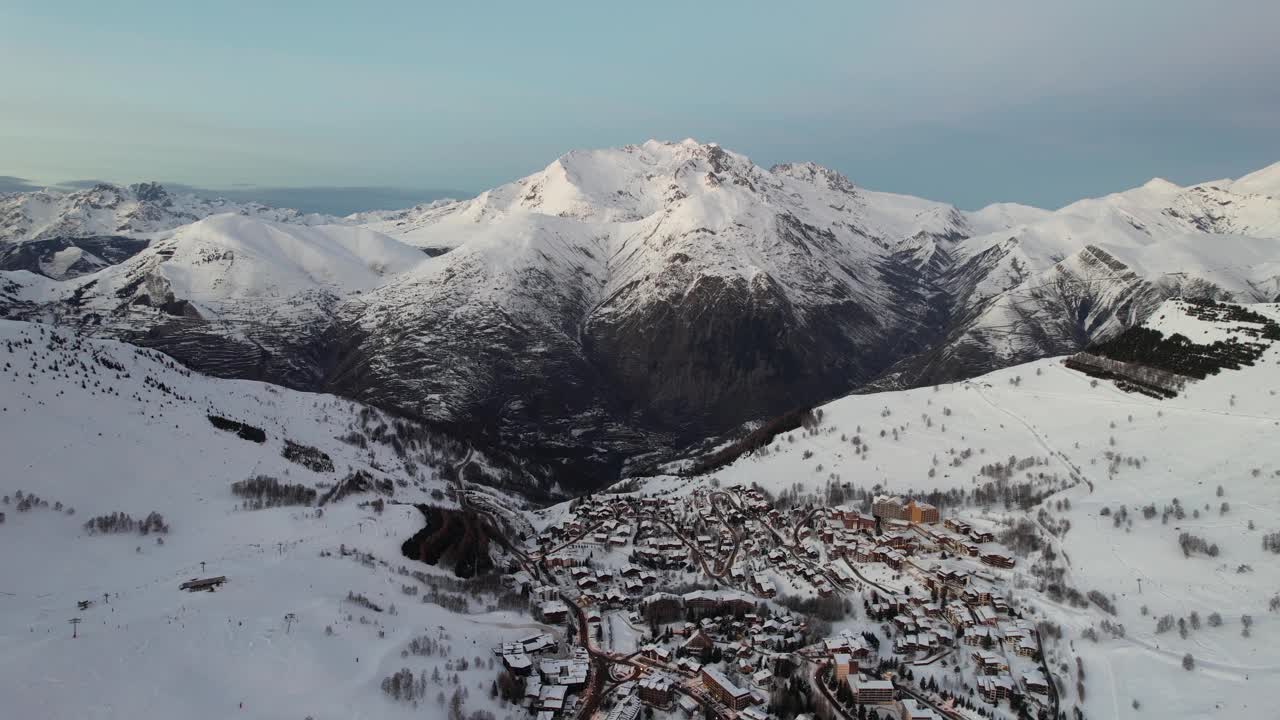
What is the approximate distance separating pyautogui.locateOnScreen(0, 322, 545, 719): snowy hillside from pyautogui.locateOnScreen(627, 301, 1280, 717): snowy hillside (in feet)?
117

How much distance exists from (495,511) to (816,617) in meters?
49.3

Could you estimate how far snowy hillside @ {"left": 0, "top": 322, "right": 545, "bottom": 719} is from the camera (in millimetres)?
37938

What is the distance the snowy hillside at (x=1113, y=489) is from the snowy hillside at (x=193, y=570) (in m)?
35.7

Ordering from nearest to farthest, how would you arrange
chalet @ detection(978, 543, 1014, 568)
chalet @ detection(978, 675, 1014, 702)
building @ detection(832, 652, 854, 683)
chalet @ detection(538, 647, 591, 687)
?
chalet @ detection(978, 675, 1014, 702) < chalet @ detection(538, 647, 591, 687) < building @ detection(832, 652, 854, 683) < chalet @ detection(978, 543, 1014, 568)

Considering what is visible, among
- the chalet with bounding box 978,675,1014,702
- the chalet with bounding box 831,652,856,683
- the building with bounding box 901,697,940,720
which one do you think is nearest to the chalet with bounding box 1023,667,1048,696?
the chalet with bounding box 978,675,1014,702

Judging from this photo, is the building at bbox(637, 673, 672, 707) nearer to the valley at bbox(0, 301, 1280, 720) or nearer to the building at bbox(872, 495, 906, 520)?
the valley at bbox(0, 301, 1280, 720)

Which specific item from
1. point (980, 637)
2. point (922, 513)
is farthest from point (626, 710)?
point (922, 513)

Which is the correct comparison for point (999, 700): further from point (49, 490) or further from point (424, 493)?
point (424, 493)

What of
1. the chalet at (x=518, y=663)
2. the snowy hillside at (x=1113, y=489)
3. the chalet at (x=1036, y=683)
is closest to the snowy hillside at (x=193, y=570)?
the chalet at (x=518, y=663)

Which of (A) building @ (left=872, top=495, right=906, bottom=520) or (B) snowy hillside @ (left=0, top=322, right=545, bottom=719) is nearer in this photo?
(B) snowy hillside @ (left=0, top=322, right=545, bottom=719)

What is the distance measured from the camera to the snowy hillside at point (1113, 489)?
151 ft

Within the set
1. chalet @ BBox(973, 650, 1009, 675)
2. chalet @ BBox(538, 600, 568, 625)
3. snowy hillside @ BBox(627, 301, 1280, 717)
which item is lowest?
chalet @ BBox(538, 600, 568, 625)

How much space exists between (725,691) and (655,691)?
376 centimetres

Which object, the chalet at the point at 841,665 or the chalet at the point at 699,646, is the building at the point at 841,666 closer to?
the chalet at the point at 841,665
